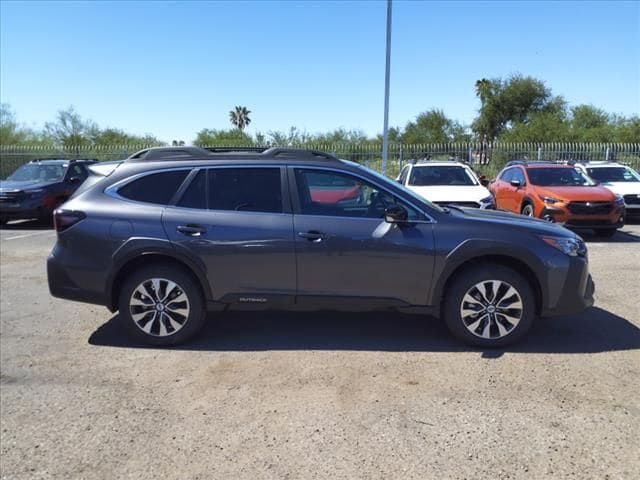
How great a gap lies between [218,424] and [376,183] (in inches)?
98.5

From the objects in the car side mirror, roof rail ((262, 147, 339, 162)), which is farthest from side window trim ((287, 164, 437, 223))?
roof rail ((262, 147, 339, 162))

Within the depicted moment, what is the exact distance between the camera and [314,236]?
184 inches

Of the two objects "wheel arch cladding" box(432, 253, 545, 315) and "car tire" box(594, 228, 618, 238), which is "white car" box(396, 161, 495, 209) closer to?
"car tire" box(594, 228, 618, 238)

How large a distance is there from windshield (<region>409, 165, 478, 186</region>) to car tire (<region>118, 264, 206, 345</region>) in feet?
24.5

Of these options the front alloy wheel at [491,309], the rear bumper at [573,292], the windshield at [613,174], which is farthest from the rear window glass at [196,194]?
the windshield at [613,174]

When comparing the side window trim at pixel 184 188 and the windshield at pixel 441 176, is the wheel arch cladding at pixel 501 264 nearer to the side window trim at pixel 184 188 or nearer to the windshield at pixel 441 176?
the side window trim at pixel 184 188

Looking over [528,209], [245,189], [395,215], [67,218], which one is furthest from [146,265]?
[528,209]

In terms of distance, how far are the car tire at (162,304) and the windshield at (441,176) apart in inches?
294

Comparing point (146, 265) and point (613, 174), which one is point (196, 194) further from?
point (613, 174)

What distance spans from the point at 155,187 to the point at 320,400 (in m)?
2.53

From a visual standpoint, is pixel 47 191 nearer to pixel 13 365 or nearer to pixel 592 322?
pixel 13 365

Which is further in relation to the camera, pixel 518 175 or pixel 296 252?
pixel 518 175

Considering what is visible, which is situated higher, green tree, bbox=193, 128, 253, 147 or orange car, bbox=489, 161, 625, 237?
green tree, bbox=193, 128, 253, 147

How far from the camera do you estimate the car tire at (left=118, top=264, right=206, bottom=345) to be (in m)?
4.79
